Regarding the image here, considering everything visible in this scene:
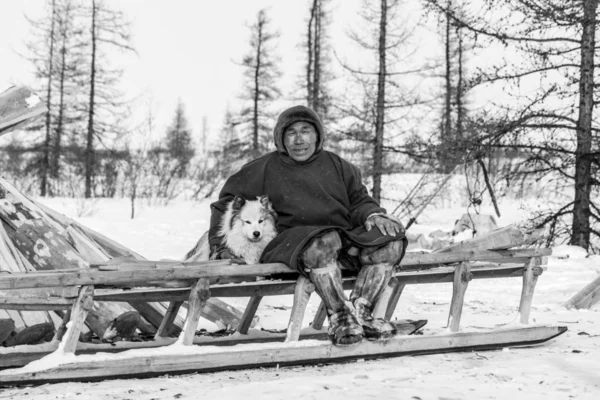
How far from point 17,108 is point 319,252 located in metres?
2.93

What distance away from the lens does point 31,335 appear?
374 cm

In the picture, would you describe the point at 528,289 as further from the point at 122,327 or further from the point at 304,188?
the point at 122,327

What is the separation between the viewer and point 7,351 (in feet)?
11.1

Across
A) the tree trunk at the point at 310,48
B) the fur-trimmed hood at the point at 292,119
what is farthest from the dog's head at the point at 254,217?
the tree trunk at the point at 310,48

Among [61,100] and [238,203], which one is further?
[61,100]

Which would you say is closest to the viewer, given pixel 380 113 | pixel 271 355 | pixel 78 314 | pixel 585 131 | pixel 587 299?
pixel 78 314

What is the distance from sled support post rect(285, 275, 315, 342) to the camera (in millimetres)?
3744

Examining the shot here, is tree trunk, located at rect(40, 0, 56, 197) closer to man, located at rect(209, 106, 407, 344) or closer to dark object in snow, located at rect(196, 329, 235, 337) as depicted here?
dark object in snow, located at rect(196, 329, 235, 337)

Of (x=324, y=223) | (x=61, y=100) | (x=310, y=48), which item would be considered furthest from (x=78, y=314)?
(x=61, y=100)

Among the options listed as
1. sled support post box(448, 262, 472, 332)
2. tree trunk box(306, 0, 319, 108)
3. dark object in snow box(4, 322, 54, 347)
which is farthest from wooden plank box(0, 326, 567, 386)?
tree trunk box(306, 0, 319, 108)

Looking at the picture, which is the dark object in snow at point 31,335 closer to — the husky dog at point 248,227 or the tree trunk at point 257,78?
the husky dog at point 248,227

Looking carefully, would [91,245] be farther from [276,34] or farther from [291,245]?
[276,34]

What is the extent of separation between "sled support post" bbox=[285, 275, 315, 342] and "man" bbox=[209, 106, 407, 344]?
0.09 m

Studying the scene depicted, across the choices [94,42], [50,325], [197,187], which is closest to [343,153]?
[197,187]
